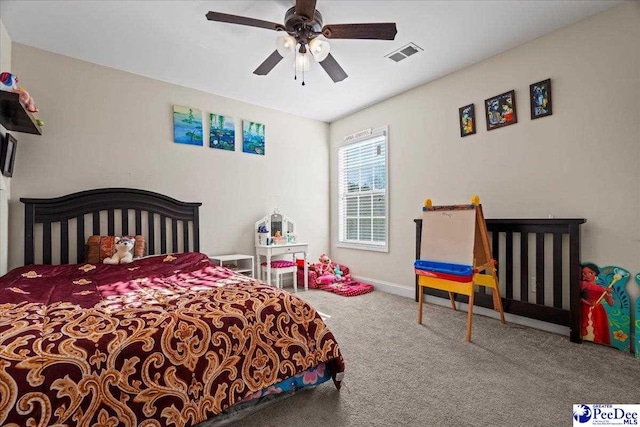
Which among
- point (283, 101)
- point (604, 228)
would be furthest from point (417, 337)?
point (283, 101)

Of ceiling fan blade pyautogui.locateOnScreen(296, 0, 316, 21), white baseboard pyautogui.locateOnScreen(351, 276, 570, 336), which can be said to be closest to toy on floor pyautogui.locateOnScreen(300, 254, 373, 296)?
white baseboard pyautogui.locateOnScreen(351, 276, 570, 336)

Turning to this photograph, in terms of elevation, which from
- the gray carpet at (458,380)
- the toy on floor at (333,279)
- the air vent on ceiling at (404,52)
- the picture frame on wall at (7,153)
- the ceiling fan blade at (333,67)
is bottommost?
the gray carpet at (458,380)

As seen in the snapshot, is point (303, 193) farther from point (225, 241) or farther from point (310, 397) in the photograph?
point (310, 397)

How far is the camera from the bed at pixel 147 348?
104 cm

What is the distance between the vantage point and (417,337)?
248 cm

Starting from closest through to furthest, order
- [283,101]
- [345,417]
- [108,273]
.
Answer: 1. [345,417]
2. [108,273]
3. [283,101]

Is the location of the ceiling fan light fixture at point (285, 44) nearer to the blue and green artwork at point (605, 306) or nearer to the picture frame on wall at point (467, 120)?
the picture frame on wall at point (467, 120)

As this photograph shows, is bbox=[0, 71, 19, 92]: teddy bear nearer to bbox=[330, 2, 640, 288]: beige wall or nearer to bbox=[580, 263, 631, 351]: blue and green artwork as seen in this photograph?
bbox=[330, 2, 640, 288]: beige wall

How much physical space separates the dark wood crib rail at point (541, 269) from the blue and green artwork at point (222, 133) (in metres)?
3.14

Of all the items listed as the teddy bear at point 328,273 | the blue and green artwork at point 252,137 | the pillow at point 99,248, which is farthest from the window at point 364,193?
the pillow at point 99,248

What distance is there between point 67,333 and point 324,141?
13.8 ft

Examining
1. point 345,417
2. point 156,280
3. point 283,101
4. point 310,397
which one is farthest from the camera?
point 283,101

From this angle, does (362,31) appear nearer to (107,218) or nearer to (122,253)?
(122,253)

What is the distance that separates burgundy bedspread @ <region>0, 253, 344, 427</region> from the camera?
1.03 metres
